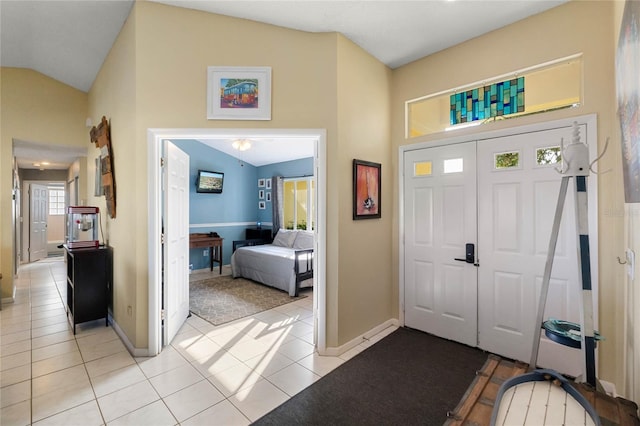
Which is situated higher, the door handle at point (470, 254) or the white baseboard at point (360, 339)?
the door handle at point (470, 254)

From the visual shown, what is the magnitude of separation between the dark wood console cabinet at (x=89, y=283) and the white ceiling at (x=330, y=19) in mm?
2457

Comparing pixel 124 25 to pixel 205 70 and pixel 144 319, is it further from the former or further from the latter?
pixel 144 319

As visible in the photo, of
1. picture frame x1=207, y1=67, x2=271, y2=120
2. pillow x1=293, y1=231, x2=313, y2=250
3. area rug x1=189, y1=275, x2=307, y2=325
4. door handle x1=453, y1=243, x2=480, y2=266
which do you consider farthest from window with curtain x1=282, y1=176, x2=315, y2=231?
door handle x1=453, y1=243, x2=480, y2=266

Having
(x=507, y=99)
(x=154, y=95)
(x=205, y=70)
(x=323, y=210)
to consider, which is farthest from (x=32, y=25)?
(x=507, y=99)

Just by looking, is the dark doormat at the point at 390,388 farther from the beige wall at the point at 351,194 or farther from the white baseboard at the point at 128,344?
the white baseboard at the point at 128,344

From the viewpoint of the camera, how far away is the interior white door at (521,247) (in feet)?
8.00

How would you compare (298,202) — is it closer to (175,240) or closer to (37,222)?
(175,240)

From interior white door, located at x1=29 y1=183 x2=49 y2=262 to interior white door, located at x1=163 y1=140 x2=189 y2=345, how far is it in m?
7.17

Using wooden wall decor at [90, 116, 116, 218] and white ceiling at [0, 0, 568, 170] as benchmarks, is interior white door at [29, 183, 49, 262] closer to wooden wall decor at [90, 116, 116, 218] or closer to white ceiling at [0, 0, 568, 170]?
white ceiling at [0, 0, 568, 170]

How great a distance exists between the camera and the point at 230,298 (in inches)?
179

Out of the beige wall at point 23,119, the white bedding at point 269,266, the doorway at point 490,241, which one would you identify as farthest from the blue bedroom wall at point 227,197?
the doorway at point 490,241

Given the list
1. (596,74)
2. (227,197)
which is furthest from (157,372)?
(227,197)

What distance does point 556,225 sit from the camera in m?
1.53

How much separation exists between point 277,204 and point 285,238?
3.95ft
